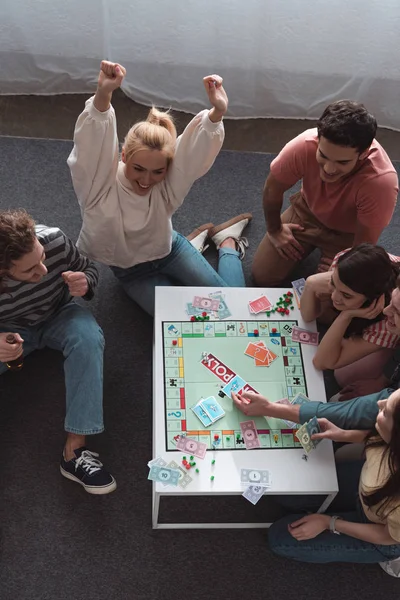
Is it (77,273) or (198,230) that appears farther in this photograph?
(198,230)

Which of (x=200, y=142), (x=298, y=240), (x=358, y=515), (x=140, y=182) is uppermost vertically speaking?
(x=200, y=142)

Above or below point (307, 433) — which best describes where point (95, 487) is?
below

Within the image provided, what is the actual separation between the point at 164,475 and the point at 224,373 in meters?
0.41

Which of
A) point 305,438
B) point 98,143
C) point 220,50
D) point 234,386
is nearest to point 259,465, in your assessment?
point 305,438

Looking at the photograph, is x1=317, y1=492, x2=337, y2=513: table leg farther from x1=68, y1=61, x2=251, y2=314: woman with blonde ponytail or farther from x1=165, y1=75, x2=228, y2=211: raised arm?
x1=165, y1=75, x2=228, y2=211: raised arm

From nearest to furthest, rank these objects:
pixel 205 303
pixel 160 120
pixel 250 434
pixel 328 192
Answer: pixel 250 434 → pixel 160 120 → pixel 205 303 → pixel 328 192

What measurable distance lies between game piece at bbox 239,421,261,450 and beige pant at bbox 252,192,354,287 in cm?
91

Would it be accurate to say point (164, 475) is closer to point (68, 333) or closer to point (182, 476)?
point (182, 476)

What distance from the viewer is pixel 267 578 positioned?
242 cm

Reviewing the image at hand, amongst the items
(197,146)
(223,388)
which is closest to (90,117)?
(197,146)

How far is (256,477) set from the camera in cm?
213

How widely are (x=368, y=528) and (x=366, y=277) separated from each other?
2.67 feet

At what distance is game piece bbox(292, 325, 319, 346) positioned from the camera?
242 centimetres

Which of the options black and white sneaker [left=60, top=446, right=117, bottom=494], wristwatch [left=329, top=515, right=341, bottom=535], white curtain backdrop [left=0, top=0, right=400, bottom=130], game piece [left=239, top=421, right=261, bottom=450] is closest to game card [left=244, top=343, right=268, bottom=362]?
game piece [left=239, top=421, right=261, bottom=450]
